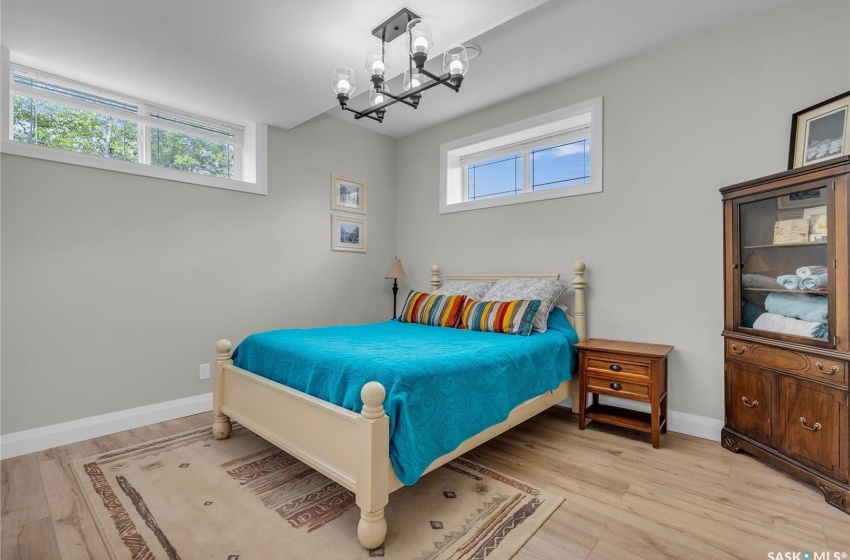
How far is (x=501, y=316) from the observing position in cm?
290

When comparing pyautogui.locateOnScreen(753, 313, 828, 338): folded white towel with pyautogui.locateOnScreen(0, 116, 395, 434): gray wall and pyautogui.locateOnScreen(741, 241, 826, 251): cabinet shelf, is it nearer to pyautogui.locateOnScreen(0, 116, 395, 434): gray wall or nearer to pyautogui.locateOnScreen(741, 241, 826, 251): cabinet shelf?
pyautogui.locateOnScreen(741, 241, 826, 251): cabinet shelf

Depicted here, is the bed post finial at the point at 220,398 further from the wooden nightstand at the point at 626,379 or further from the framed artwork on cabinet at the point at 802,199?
the framed artwork on cabinet at the point at 802,199

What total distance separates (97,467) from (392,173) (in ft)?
12.2

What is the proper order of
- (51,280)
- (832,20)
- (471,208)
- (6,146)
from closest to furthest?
(832,20), (6,146), (51,280), (471,208)

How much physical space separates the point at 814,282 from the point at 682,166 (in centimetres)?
112

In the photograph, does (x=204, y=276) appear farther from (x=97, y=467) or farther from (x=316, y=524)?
(x=316, y=524)

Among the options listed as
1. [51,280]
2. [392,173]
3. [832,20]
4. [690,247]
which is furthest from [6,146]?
[832,20]

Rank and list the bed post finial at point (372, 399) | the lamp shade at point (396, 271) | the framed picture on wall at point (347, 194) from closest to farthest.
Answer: the bed post finial at point (372, 399) → the framed picture on wall at point (347, 194) → the lamp shade at point (396, 271)

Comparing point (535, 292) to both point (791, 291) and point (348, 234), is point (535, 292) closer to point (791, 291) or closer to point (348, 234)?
point (791, 291)

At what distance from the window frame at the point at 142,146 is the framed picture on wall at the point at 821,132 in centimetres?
384

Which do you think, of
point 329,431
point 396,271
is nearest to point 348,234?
point 396,271

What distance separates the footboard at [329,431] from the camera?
5.04 ft

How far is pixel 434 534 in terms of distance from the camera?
1.66 metres

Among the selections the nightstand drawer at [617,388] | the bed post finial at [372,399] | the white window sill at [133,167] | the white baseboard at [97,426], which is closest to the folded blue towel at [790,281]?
Result: the nightstand drawer at [617,388]
